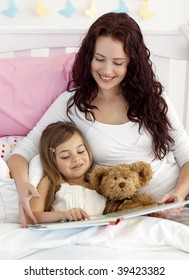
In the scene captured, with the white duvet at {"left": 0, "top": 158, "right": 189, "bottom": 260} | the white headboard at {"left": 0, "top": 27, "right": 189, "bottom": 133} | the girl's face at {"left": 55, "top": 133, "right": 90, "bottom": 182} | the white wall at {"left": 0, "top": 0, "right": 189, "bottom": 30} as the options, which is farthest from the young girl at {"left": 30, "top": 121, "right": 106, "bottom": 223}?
the white wall at {"left": 0, "top": 0, "right": 189, "bottom": 30}

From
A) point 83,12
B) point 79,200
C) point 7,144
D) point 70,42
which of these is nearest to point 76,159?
point 79,200

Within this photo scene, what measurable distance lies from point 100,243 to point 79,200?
0.20 meters

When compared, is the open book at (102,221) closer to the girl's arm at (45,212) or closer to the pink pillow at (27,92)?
the girl's arm at (45,212)

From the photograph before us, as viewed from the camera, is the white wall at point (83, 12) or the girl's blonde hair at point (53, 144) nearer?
the girl's blonde hair at point (53, 144)

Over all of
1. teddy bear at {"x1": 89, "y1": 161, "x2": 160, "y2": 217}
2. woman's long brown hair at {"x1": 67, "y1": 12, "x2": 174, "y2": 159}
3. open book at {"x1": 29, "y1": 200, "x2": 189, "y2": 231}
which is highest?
woman's long brown hair at {"x1": 67, "y1": 12, "x2": 174, "y2": 159}

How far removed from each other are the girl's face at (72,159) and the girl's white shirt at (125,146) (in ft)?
0.25

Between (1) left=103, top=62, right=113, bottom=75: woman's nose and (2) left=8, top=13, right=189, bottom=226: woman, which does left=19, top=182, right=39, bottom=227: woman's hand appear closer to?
(2) left=8, top=13, right=189, bottom=226: woman

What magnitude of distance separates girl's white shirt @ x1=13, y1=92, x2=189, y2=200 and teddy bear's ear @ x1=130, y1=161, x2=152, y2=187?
0.07 m

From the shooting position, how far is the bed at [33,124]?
3.80 feet

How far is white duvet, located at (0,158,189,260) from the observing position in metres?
1.15

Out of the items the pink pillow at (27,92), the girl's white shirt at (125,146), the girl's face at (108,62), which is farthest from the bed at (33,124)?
the girl's face at (108,62)

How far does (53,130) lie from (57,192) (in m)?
0.19

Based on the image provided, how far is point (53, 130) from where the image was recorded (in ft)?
4.73

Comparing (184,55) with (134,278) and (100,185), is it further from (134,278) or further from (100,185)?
(134,278)
